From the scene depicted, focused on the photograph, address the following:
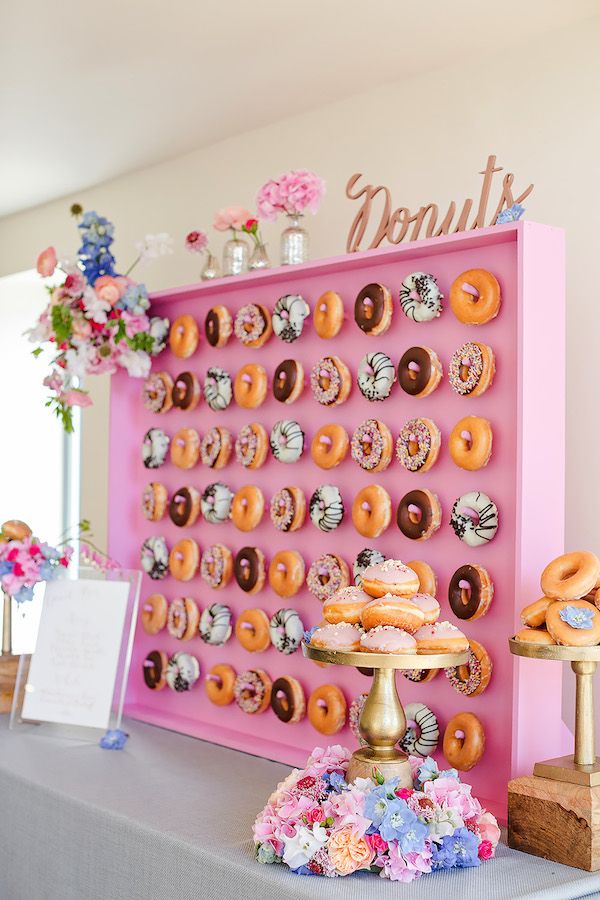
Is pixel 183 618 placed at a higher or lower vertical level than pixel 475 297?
lower

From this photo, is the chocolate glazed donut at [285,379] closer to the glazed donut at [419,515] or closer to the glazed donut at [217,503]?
the glazed donut at [217,503]

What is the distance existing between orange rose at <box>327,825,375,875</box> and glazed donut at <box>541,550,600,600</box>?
53cm

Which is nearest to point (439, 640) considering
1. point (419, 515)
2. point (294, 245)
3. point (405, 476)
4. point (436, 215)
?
point (419, 515)

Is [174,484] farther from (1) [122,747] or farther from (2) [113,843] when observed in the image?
(2) [113,843]

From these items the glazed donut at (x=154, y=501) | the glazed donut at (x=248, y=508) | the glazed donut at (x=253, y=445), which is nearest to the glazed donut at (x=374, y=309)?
the glazed donut at (x=253, y=445)

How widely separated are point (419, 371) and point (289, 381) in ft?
1.38

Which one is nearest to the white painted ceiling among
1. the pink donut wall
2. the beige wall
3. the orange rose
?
the beige wall

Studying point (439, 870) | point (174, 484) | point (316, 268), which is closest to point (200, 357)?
point (174, 484)

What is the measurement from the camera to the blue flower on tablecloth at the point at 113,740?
8.58 feet

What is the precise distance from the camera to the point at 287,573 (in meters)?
2.58

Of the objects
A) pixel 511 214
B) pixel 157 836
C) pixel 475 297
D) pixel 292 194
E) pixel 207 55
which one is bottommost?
pixel 157 836

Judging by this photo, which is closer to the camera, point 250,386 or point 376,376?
point 376,376

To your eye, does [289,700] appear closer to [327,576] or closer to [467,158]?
[327,576]

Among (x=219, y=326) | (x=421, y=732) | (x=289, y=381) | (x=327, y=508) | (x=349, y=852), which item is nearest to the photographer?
(x=349, y=852)
